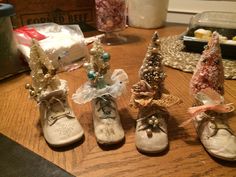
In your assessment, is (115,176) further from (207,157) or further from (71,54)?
(71,54)

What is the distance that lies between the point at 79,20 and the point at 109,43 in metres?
0.19

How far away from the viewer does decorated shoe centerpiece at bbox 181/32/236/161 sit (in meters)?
0.43

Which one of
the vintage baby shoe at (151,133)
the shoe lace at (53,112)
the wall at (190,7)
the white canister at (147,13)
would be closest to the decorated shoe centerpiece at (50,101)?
the shoe lace at (53,112)

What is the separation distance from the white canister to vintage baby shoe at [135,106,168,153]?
69 cm

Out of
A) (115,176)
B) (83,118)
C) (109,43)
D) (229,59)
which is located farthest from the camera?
(109,43)

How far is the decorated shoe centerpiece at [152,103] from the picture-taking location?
45cm

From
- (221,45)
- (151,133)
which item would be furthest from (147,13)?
(151,133)

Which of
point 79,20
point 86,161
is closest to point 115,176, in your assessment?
point 86,161

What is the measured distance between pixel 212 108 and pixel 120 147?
179 millimetres

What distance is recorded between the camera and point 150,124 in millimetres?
462

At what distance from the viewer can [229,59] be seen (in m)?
0.80

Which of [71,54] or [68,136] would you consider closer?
[68,136]

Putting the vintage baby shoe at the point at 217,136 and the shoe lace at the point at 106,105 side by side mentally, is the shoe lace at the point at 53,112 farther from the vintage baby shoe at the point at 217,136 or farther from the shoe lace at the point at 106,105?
the vintage baby shoe at the point at 217,136

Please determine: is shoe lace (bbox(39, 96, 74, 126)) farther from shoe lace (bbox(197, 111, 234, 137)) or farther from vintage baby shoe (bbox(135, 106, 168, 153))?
shoe lace (bbox(197, 111, 234, 137))
